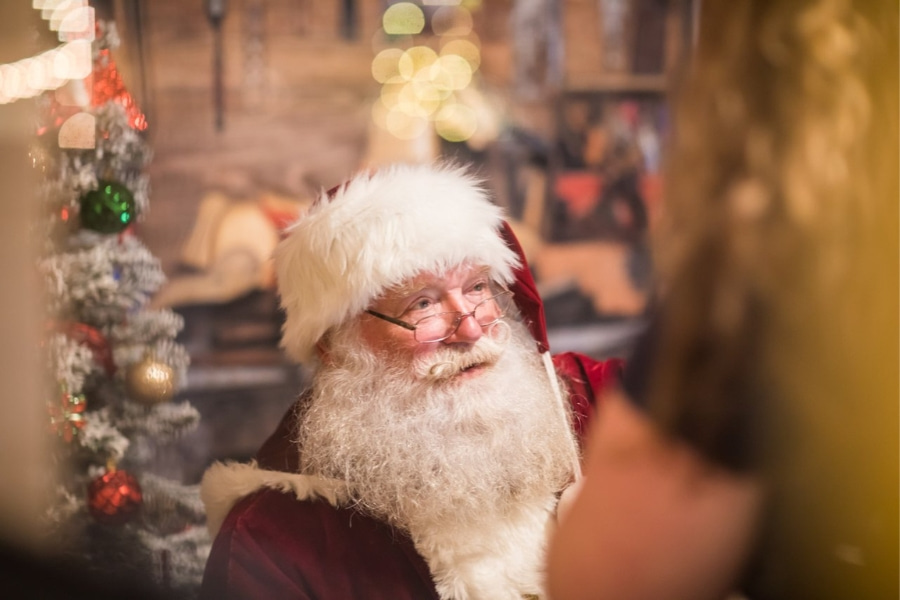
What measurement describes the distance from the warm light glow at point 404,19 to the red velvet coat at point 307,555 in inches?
32.0

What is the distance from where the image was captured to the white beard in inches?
45.3

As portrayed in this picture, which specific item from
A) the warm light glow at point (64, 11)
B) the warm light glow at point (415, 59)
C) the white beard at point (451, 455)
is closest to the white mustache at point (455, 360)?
the white beard at point (451, 455)

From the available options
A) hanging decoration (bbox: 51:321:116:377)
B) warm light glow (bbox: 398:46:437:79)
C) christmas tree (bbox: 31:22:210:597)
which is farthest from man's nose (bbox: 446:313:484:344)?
hanging decoration (bbox: 51:321:116:377)

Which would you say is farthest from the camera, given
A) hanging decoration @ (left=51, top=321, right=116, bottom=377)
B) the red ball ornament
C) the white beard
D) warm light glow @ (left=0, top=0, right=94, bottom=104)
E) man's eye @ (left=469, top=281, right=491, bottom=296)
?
hanging decoration @ (left=51, top=321, right=116, bottom=377)

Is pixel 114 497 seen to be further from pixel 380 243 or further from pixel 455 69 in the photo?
pixel 455 69

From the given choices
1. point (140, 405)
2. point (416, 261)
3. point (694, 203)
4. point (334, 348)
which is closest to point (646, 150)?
point (416, 261)

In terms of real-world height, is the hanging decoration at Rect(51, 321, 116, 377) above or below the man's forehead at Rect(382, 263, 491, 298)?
below

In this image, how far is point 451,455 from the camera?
1.20 m

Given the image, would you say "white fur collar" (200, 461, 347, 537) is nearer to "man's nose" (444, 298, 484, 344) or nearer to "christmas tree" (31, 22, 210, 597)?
"christmas tree" (31, 22, 210, 597)

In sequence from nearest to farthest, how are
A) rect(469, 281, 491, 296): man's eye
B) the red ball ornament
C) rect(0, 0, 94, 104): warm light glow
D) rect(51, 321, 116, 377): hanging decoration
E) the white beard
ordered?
1. rect(0, 0, 94, 104): warm light glow
2. the white beard
3. rect(469, 281, 491, 296): man's eye
4. the red ball ornament
5. rect(51, 321, 116, 377): hanging decoration

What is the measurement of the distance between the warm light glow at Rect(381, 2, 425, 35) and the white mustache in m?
0.54

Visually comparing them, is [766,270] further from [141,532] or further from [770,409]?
[141,532]

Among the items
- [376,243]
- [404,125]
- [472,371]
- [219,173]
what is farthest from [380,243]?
[219,173]

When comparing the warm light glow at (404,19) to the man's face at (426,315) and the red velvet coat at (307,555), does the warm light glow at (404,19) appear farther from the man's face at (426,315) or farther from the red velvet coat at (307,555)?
the red velvet coat at (307,555)
